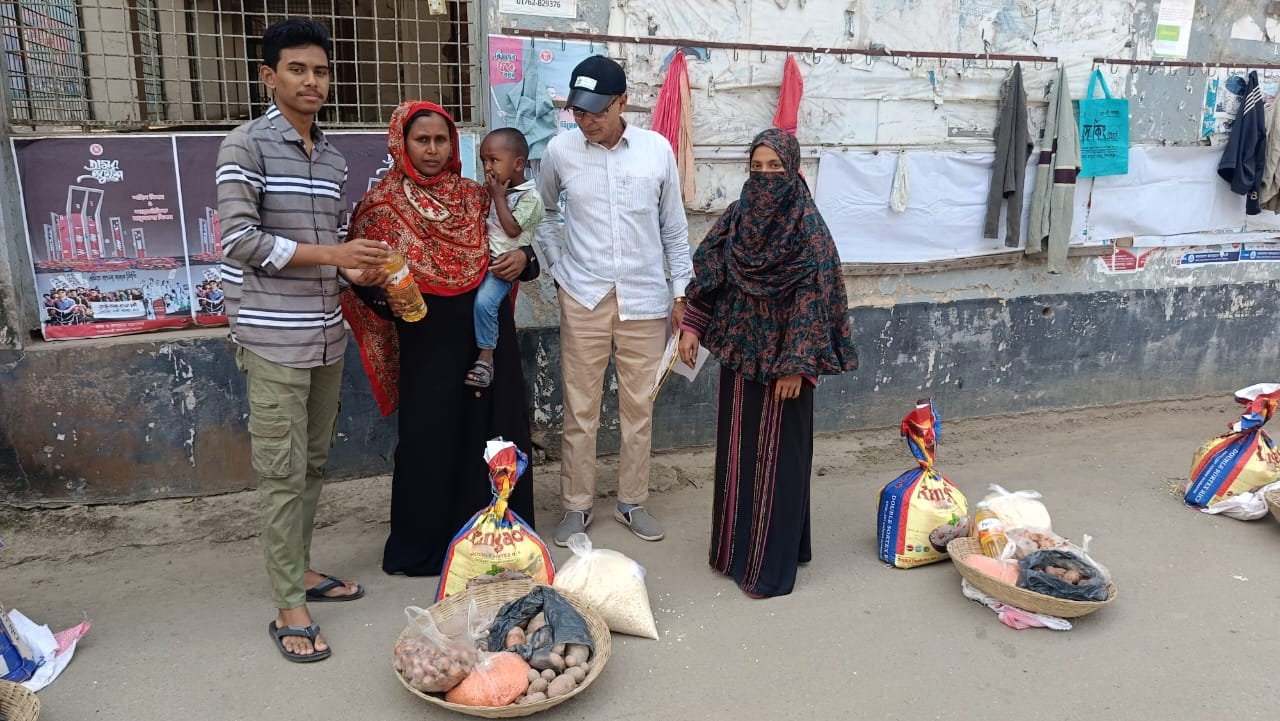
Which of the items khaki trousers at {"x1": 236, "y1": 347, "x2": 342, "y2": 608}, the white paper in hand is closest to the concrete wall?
the white paper in hand

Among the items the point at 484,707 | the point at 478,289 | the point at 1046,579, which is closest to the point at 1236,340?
the point at 1046,579

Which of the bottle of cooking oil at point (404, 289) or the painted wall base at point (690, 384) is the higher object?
the bottle of cooking oil at point (404, 289)

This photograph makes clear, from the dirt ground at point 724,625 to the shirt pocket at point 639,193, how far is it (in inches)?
56.1

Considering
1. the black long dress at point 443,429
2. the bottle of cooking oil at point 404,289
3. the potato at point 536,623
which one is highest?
the bottle of cooking oil at point 404,289

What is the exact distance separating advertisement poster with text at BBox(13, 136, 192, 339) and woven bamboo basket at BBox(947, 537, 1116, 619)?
3544 millimetres

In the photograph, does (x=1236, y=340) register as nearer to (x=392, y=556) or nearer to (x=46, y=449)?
(x=392, y=556)

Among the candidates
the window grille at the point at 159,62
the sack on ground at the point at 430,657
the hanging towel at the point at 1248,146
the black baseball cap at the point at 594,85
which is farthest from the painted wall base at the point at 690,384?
the sack on ground at the point at 430,657

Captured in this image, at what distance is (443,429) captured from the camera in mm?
3529

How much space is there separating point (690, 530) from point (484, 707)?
67.2 inches

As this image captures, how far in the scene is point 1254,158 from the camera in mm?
5910

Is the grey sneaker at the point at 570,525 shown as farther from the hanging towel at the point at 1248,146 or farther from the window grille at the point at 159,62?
the hanging towel at the point at 1248,146

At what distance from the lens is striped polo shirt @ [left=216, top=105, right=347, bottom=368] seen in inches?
108

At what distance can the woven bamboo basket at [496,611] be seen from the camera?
8.48ft

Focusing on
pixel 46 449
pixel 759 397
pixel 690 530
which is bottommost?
pixel 690 530
